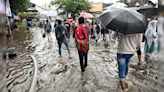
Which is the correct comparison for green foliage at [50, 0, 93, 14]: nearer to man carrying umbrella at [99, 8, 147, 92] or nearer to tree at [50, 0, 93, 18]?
tree at [50, 0, 93, 18]

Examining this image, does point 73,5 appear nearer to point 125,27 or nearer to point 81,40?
point 81,40

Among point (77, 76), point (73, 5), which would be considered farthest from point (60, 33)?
point (73, 5)

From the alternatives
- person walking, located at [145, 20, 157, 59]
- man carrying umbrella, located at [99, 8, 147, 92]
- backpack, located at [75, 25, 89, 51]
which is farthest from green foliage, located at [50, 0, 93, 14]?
man carrying umbrella, located at [99, 8, 147, 92]

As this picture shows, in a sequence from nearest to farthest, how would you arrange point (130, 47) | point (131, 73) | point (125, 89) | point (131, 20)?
point (131, 20), point (130, 47), point (125, 89), point (131, 73)

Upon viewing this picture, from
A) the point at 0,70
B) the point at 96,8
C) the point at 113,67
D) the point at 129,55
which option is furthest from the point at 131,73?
the point at 96,8

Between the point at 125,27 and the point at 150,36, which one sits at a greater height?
the point at 125,27

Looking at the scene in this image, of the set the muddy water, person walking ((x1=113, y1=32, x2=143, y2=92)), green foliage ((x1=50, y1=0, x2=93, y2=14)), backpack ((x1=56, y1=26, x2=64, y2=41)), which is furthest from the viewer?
green foliage ((x1=50, y1=0, x2=93, y2=14))

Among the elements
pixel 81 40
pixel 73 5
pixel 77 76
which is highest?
pixel 73 5

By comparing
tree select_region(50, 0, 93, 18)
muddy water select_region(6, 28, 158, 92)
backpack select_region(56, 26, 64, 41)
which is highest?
tree select_region(50, 0, 93, 18)

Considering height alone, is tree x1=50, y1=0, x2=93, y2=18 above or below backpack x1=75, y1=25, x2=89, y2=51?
above

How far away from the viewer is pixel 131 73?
369 cm

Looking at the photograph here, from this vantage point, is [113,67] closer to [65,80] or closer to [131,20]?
[65,80]

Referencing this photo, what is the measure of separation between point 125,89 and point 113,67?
1.40 meters

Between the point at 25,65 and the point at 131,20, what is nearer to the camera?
the point at 131,20
